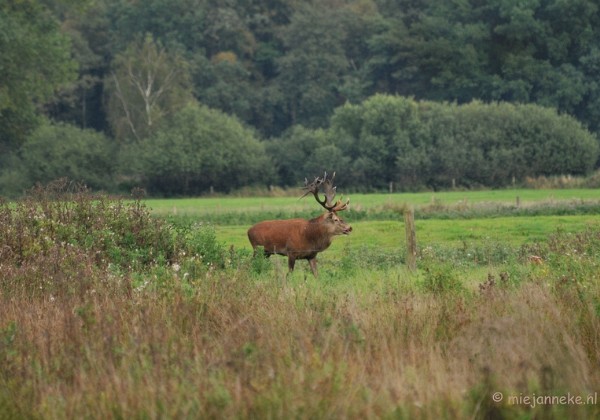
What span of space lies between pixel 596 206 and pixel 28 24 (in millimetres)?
38898

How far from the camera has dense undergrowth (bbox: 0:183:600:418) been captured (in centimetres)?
1000

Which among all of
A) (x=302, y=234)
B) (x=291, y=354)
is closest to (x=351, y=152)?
→ (x=302, y=234)

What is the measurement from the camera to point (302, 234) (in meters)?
23.9

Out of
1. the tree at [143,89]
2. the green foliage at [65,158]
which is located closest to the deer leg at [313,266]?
the green foliage at [65,158]

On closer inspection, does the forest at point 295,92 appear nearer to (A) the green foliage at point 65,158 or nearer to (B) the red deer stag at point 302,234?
(A) the green foliage at point 65,158

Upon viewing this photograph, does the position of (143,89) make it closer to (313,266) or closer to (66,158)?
(66,158)

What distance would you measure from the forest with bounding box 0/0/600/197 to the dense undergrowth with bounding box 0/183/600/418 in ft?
181

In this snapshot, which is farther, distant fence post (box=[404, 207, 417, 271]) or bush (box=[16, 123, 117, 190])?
bush (box=[16, 123, 117, 190])

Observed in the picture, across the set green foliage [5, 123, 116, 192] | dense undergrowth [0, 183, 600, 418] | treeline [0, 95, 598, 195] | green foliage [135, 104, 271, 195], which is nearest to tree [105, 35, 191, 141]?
treeline [0, 95, 598, 195]

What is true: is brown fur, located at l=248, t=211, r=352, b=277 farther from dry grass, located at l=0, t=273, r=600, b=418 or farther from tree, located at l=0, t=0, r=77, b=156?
tree, located at l=0, t=0, r=77, b=156

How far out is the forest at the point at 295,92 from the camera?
82125 mm

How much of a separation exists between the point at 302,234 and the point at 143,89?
72889 mm

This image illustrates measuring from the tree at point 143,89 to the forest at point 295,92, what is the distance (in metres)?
0.16

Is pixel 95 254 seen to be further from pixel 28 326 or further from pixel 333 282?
pixel 28 326
